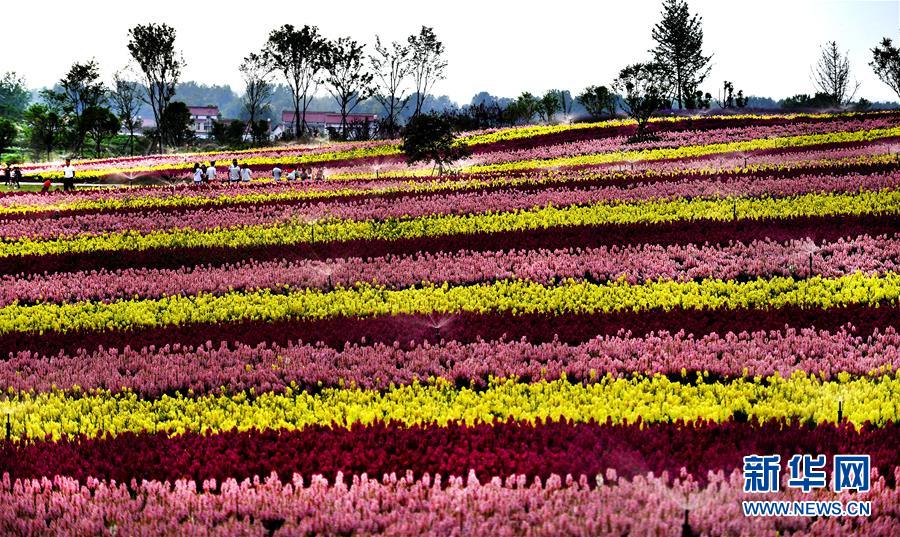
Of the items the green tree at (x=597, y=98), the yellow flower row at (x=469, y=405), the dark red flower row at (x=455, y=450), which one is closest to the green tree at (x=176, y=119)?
the green tree at (x=597, y=98)

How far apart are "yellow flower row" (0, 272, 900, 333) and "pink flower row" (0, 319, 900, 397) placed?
4.73 ft

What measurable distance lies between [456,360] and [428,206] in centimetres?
1031

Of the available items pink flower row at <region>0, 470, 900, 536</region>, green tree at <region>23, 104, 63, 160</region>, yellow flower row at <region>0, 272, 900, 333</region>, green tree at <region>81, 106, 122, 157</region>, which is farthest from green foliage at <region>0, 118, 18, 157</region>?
pink flower row at <region>0, 470, 900, 536</region>

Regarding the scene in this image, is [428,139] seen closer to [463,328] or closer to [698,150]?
[698,150]

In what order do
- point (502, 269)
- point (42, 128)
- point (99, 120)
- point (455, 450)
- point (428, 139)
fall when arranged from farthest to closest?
point (99, 120) < point (42, 128) < point (428, 139) < point (502, 269) < point (455, 450)

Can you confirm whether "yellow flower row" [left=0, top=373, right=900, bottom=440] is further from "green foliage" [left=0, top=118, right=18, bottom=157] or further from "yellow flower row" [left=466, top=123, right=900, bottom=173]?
"green foliage" [left=0, top=118, right=18, bottom=157]

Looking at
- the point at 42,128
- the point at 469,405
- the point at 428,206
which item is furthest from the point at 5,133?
the point at 469,405

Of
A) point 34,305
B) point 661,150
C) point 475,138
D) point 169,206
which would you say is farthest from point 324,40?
point 34,305

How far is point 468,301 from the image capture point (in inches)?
419

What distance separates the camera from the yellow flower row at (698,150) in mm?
27383

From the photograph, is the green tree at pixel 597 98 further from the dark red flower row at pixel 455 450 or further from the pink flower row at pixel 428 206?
the dark red flower row at pixel 455 450

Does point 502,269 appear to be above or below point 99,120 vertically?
below

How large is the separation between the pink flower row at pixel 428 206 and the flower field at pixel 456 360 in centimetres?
11

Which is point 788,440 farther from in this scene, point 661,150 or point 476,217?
point 661,150
